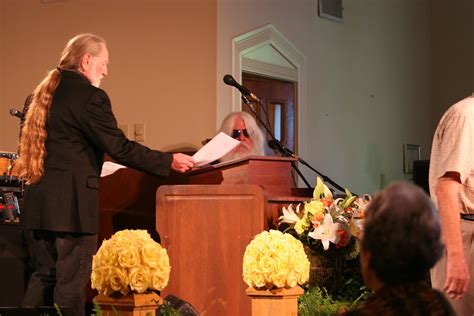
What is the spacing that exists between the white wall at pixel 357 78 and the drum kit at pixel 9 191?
1.97m

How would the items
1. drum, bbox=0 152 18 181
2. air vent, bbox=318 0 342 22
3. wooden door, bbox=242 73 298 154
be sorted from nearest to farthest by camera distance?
drum, bbox=0 152 18 181 < wooden door, bbox=242 73 298 154 < air vent, bbox=318 0 342 22

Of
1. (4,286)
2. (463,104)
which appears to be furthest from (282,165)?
(4,286)

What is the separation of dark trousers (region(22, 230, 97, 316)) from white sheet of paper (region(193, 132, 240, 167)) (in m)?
0.56

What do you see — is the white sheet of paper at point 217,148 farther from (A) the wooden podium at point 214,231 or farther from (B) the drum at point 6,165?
(B) the drum at point 6,165

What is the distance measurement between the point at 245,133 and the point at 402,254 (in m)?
3.75

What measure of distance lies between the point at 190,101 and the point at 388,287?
4.84 meters

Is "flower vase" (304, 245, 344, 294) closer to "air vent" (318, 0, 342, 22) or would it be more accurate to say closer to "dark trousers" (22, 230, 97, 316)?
"dark trousers" (22, 230, 97, 316)

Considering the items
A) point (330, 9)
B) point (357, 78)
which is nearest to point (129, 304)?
point (330, 9)

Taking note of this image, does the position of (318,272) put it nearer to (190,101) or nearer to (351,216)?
(351,216)

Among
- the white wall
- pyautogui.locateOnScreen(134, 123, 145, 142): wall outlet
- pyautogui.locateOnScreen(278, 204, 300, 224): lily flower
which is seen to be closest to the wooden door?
the white wall

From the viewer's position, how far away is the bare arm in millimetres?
2297

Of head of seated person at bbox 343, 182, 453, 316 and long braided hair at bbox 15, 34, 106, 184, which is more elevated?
long braided hair at bbox 15, 34, 106, 184

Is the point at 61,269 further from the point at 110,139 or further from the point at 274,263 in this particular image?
the point at 274,263

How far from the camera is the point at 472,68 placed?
29.1 ft
